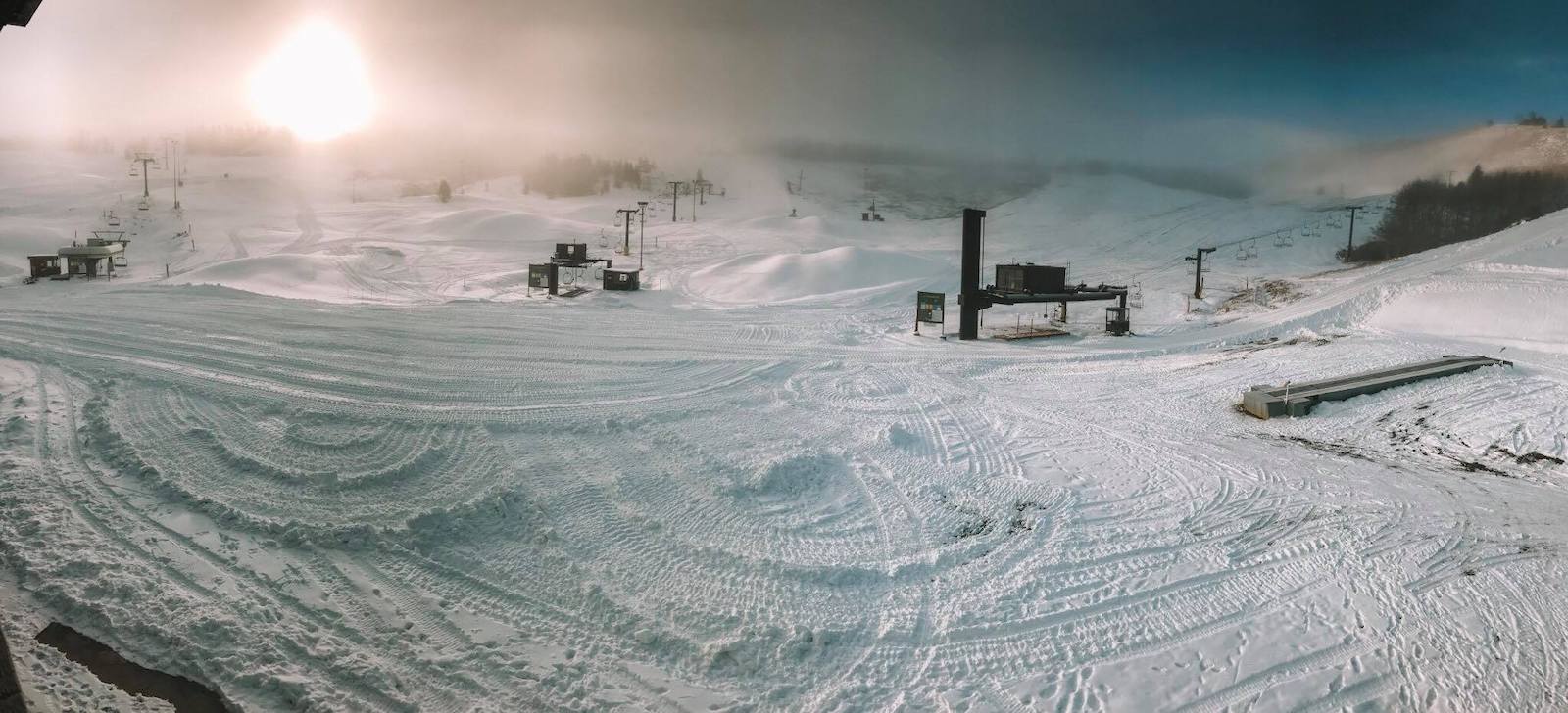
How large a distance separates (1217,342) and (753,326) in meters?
13.7

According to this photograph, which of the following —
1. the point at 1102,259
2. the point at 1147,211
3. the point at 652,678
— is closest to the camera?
the point at 652,678

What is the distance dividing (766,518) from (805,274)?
1116 inches

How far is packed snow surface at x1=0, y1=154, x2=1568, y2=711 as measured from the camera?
19.2ft

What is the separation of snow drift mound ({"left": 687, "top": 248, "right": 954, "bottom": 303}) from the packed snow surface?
13.7m

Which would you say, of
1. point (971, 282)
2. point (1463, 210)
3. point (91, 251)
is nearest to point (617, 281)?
point (971, 282)

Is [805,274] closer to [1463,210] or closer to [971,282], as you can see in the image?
[971,282]

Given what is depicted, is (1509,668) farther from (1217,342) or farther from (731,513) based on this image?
(1217,342)

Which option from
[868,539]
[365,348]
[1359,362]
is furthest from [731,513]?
[1359,362]

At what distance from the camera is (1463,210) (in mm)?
56125

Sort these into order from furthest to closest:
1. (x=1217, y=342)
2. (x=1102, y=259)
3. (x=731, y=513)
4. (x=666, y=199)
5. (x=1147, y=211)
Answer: (x=666, y=199)
(x=1147, y=211)
(x=1102, y=259)
(x=1217, y=342)
(x=731, y=513)

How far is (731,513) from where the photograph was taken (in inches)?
349

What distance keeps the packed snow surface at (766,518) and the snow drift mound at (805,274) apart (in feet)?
45.0

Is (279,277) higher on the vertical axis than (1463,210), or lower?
lower

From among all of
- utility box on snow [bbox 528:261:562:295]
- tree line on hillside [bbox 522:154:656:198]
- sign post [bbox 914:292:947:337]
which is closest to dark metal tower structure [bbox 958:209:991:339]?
sign post [bbox 914:292:947:337]
